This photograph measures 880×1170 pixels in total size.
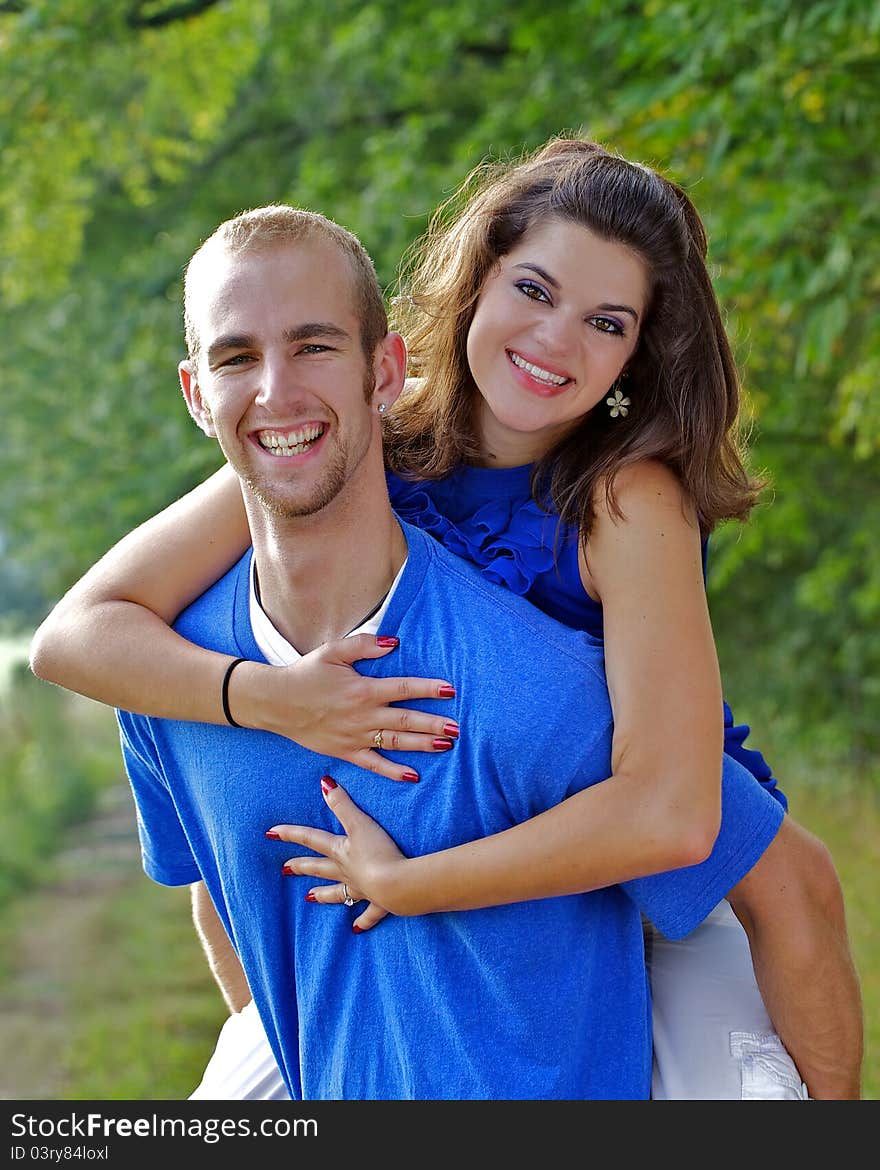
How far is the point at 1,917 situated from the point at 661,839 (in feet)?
36.9

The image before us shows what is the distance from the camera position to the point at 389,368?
237 cm

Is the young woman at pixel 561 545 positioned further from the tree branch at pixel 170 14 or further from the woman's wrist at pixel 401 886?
the tree branch at pixel 170 14

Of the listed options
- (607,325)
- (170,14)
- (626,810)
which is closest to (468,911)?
(626,810)

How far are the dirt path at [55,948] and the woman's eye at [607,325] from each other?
17.6 feet

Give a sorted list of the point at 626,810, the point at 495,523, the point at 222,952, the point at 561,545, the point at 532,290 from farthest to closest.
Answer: the point at 222,952, the point at 532,290, the point at 495,523, the point at 561,545, the point at 626,810

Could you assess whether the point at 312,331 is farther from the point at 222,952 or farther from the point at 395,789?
the point at 222,952

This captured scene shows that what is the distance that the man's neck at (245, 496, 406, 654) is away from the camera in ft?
7.63

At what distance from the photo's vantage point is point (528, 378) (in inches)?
103

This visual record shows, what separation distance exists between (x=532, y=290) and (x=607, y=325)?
152mm

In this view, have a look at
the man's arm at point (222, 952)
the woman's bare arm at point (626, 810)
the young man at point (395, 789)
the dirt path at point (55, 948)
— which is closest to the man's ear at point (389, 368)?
the young man at point (395, 789)

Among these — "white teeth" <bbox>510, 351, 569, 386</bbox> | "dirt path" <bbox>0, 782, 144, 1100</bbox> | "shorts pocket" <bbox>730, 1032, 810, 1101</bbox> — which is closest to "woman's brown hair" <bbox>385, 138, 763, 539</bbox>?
"white teeth" <bbox>510, 351, 569, 386</bbox>

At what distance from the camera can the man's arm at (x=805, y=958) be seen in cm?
235

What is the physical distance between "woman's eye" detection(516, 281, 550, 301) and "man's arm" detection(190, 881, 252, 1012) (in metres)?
1.30

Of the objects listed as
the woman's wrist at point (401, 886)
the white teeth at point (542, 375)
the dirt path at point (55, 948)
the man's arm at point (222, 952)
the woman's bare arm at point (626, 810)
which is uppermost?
the white teeth at point (542, 375)
